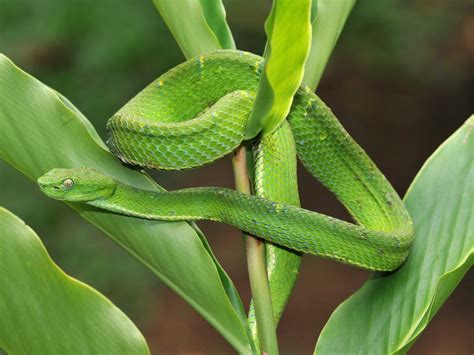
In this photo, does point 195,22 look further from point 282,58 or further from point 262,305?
point 262,305

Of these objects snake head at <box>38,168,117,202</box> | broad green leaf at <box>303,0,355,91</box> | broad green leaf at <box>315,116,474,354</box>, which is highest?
broad green leaf at <box>303,0,355,91</box>

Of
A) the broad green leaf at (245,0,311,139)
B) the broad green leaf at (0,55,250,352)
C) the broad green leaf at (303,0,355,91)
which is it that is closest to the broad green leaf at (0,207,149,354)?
the broad green leaf at (0,55,250,352)

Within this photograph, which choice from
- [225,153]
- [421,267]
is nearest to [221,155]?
[225,153]

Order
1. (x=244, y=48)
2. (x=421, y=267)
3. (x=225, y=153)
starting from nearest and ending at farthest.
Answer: (x=225, y=153)
(x=421, y=267)
(x=244, y=48)

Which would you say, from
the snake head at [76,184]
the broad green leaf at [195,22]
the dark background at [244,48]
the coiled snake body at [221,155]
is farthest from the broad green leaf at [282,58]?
the dark background at [244,48]

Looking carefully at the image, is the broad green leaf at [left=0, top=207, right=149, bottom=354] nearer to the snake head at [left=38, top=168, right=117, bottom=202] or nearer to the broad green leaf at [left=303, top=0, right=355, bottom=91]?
the snake head at [left=38, top=168, right=117, bottom=202]

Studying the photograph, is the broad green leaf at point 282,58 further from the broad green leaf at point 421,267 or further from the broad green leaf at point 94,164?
the broad green leaf at point 421,267

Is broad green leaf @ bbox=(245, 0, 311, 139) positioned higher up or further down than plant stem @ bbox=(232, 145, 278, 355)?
higher up
